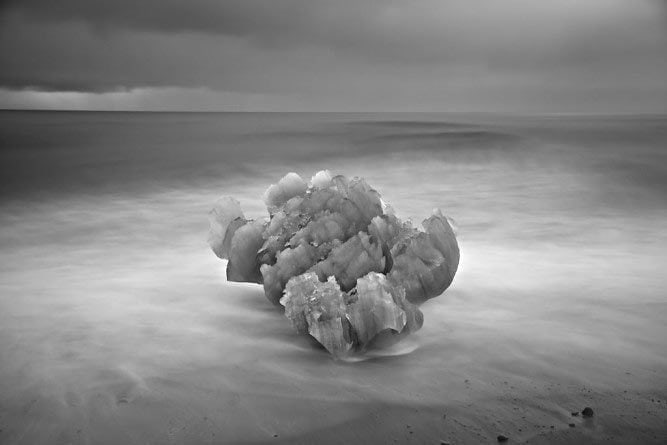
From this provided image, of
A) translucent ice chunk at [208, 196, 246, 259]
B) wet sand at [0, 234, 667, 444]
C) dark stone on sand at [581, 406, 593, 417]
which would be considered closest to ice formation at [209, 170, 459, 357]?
translucent ice chunk at [208, 196, 246, 259]

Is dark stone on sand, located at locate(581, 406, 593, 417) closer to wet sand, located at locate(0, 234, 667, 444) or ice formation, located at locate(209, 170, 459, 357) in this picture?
wet sand, located at locate(0, 234, 667, 444)

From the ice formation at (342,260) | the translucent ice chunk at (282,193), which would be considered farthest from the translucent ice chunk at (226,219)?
the translucent ice chunk at (282,193)

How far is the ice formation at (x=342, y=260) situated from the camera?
2.76 meters

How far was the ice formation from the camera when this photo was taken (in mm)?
2764

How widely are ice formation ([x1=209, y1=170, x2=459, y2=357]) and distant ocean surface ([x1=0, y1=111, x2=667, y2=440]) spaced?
163mm

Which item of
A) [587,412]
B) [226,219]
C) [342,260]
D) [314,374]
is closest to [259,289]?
[226,219]

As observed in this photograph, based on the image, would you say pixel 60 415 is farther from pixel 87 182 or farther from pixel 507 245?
pixel 87 182

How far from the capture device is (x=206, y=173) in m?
10.6

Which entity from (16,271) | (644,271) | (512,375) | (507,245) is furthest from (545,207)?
(16,271)

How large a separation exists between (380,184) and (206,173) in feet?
9.87

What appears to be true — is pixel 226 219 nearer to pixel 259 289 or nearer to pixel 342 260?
pixel 259 289

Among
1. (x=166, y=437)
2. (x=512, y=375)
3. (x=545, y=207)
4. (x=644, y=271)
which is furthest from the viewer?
(x=545, y=207)

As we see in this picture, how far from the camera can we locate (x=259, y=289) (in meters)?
3.81

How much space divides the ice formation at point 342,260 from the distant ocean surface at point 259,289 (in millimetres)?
163
